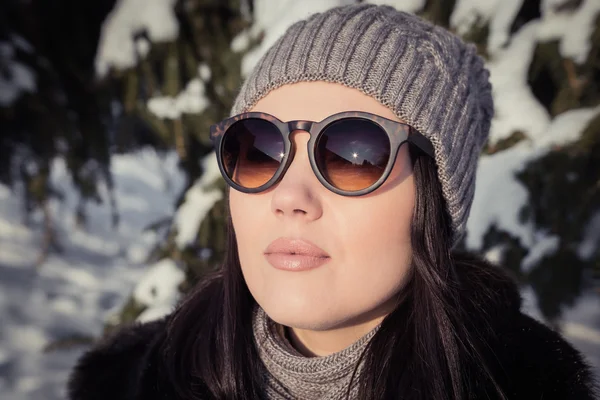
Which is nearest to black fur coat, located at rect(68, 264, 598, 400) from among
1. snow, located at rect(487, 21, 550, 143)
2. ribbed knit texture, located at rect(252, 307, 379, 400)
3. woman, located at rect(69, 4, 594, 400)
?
woman, located at rect(69, 4, 594, 400)

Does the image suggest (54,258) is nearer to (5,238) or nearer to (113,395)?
(5,238)

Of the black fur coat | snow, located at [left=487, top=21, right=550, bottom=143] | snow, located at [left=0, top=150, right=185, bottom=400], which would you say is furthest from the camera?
snow, located at [left=0, top=150, right=185, bottom=400]

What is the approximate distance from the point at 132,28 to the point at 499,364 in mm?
1963

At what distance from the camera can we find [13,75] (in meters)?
1.87

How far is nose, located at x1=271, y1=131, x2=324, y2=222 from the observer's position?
2.64ft

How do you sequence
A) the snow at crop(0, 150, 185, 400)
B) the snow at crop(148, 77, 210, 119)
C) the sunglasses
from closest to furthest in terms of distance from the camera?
the sunglasses, the snow at crop(148, 77, 210, 119), the snow at crop(0, 150, 185, 400)

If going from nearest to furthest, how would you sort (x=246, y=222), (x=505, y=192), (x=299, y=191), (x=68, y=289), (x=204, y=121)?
(x=299, y=191) → (x=246, y=222) → (x=505, y=192) → (x=204, y=121) → (x=68, y=289)

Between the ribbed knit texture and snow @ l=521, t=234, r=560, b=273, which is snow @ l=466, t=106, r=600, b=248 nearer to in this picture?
snow @ l=521, t=234, r=560, b=273

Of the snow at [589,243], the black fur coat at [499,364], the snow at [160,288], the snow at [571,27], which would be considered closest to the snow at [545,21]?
the snow at [571,27]

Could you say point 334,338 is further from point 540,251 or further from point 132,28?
point 132,28

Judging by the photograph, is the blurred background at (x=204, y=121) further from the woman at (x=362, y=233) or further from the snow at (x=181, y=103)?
the woman at (x=362, y=233)

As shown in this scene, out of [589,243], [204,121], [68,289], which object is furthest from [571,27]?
[68,289]

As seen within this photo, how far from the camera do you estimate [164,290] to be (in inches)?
70.1

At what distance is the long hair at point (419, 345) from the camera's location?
876 mm
